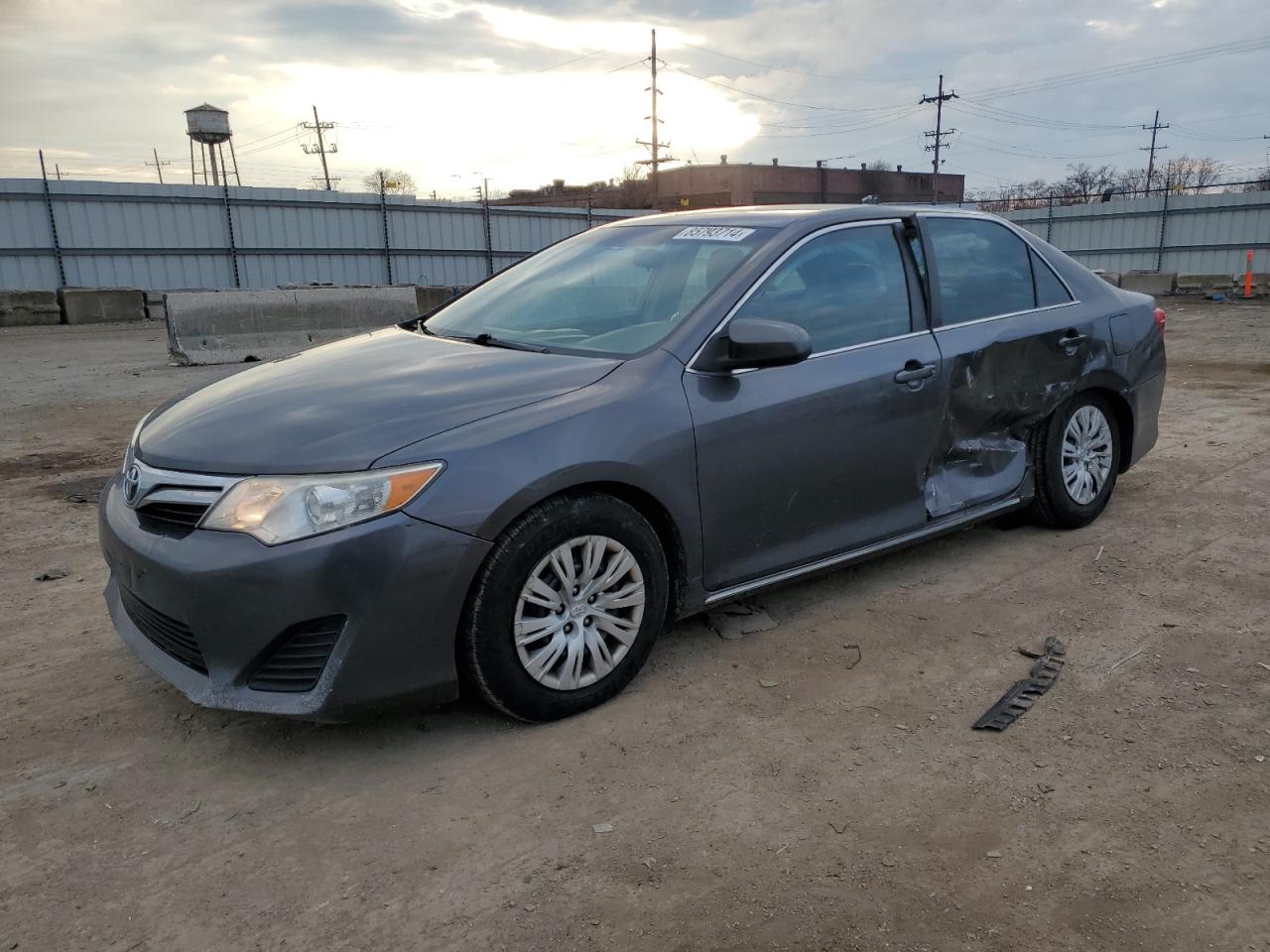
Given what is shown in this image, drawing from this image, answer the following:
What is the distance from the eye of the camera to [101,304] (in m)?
→ 19.4

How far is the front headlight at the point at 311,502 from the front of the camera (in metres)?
2.65

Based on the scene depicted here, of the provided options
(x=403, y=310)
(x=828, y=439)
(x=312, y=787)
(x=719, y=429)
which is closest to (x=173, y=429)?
(x=312, y=787)

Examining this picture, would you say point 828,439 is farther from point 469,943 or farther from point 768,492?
point 469,943

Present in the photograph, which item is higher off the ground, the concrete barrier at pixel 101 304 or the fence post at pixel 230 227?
the fence post at pixel 230 227

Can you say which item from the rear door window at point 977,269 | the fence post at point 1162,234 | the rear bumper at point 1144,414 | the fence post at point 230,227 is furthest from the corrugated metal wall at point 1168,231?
the rear door window at point 977,269

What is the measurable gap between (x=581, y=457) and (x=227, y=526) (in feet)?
3.38

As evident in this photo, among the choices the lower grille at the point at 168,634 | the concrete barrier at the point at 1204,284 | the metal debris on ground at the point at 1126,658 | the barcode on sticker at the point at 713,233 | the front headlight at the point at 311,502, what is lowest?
the metal debris on ground at the point at 1126,658

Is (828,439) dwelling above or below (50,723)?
above

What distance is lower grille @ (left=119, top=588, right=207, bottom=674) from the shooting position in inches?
110

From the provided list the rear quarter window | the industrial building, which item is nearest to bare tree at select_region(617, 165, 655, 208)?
the industrial building

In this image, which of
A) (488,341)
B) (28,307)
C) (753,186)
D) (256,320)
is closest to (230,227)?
(28,307)

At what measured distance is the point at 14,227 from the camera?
786 inches

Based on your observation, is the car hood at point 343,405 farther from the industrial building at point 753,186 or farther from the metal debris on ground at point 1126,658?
the industrial building at point 753,186

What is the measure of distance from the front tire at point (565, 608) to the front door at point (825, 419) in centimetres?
33
